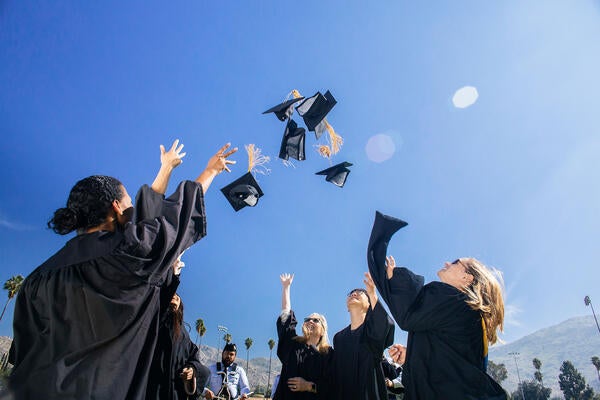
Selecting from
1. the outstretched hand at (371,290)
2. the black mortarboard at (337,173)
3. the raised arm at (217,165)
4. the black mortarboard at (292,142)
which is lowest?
the outstretched hand at (371,290)

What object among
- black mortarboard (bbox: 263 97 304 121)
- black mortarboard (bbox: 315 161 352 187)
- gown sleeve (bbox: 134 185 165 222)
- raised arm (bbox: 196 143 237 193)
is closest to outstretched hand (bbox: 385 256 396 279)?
raised arm (bbox: 196 143 237 193)

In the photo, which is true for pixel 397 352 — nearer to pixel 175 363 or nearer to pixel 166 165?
pixel 175 363

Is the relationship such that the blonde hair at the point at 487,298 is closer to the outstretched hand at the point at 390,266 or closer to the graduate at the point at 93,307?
the outstretched hand at the point at 390,266

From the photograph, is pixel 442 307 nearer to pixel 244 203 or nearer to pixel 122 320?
pixel 122 320

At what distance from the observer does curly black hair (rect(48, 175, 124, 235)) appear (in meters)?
2.30

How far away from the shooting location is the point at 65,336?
6.43ft

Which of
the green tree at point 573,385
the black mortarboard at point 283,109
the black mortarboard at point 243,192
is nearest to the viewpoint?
the black mortarboard at point 243,192

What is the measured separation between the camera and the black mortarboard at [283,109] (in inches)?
257

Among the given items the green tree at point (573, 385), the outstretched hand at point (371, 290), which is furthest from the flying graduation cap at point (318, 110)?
the green tree at point (573, 385)

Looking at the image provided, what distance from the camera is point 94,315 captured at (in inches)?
78.7

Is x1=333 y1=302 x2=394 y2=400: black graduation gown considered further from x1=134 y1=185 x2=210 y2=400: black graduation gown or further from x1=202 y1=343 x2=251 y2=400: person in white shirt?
x1=202 y1=343 x2=251 y2=400: person in white shirt

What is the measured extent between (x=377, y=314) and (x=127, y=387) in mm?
3263

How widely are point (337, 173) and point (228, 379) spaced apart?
453 centimetres

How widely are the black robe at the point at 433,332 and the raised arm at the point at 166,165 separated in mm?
2185
